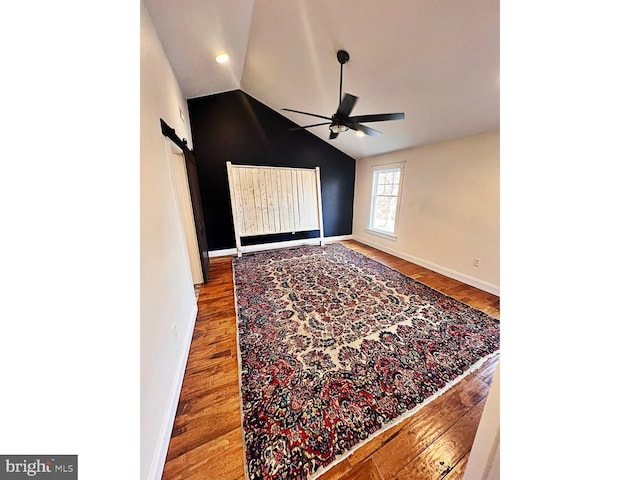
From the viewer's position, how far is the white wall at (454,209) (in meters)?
2.76

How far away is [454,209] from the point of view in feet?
10.4

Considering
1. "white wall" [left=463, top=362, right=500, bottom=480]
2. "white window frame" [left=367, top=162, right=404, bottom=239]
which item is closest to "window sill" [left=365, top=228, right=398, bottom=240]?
"white window frame" [left=367, top=162, right=404, bottom=239]

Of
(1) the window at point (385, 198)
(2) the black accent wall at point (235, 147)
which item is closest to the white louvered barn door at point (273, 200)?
(2) the black accent wall at point (235, 147)

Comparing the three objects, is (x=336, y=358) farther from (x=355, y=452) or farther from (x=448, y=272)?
(x=448, y=272)

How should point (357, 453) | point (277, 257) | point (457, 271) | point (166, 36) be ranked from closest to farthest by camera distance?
point (357, 453), point (166, 36), point (457, 271), point (277, 257)

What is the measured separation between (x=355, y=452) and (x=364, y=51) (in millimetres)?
3131

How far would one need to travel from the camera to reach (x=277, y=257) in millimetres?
4051

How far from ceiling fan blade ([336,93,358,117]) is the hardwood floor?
98.7 inches

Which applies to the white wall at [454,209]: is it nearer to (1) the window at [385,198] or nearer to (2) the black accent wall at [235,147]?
(1) the window at [385,198]
